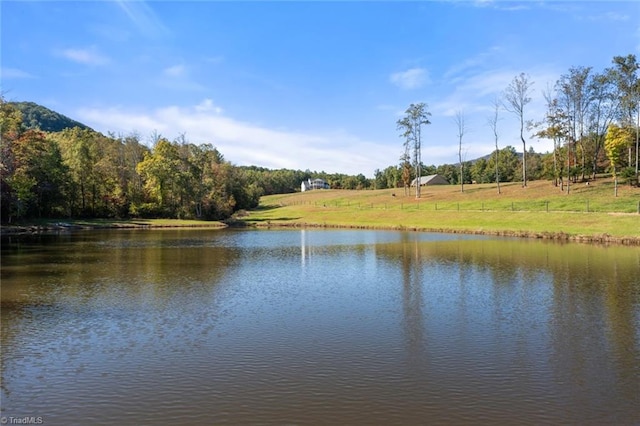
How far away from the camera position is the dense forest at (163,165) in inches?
2579

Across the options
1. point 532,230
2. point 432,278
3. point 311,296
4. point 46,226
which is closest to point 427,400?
point 311,296

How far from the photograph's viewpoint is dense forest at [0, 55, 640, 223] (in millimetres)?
65500

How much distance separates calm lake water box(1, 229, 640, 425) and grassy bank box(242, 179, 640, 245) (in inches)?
835

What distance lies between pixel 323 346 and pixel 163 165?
241 ft

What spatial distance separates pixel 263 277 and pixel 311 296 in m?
5.60

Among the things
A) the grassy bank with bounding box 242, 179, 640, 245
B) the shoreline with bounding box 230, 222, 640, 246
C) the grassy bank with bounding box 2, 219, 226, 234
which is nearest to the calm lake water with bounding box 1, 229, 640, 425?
the shoreline with bounding box 230, 222, 640, 246

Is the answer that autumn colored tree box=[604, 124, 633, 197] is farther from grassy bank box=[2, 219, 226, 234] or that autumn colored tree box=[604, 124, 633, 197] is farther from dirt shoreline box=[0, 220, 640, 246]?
grassy bank box=[2, 219, 226, 234]

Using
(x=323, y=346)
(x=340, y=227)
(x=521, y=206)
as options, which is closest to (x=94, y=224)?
(x=340, y=227)

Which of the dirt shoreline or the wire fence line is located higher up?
the wire fence line

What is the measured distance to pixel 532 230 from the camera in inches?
1895

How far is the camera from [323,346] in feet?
42.6

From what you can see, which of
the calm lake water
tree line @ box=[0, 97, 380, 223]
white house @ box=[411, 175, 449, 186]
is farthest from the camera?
white house @ box=[411, 175, 449, 186]

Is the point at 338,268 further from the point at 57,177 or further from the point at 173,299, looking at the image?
the point at 57,177

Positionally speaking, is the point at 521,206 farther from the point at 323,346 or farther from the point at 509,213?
the point at 323,346
